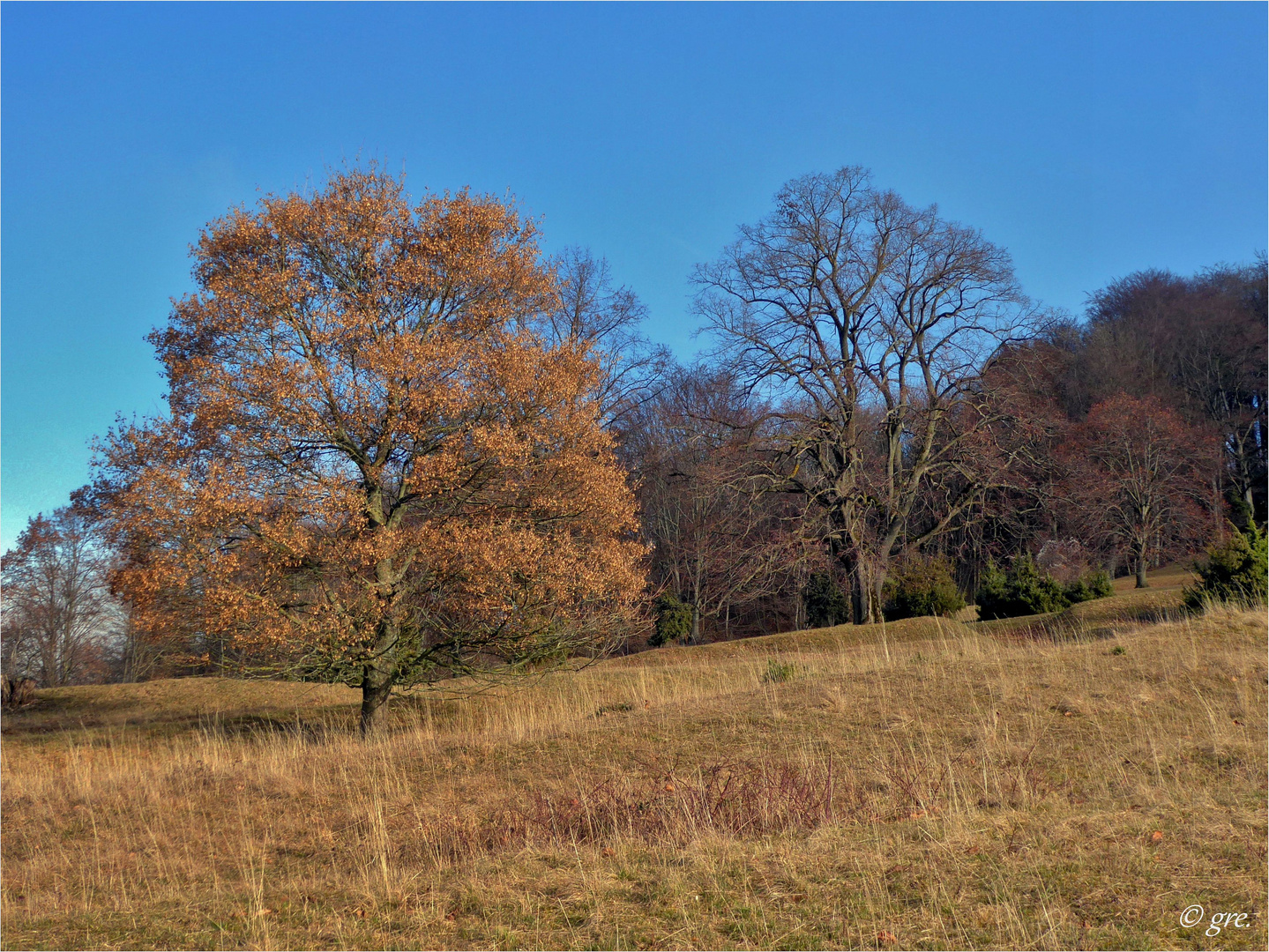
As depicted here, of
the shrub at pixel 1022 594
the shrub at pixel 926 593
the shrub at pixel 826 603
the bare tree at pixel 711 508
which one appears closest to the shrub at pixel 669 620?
the bare tree at pixel 711 508

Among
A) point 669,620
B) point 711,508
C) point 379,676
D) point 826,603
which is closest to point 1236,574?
point 379,676

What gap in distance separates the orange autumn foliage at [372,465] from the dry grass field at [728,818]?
5.22 feet

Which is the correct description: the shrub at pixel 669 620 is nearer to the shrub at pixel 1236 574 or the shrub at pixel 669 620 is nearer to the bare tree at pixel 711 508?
the bare tree at pixel 711 508

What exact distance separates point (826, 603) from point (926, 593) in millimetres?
6427

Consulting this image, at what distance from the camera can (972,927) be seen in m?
4.12

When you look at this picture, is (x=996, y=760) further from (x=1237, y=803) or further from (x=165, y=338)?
(x=165, y=338)

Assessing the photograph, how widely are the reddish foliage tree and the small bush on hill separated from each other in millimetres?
6390

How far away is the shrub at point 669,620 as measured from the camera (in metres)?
30.3

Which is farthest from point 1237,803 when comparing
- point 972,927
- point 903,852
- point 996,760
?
point 972,927

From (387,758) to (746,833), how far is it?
5.64m

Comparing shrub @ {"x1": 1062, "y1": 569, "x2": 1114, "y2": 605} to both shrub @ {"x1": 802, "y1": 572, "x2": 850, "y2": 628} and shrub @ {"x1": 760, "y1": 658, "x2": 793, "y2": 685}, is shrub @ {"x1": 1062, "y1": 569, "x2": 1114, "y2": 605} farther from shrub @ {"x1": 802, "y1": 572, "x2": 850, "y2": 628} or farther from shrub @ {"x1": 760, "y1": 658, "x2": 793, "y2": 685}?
shrub @ {"x1": 760, "y1": 658, "x2": 793, "y2": 685}

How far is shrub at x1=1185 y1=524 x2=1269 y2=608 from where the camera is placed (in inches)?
559

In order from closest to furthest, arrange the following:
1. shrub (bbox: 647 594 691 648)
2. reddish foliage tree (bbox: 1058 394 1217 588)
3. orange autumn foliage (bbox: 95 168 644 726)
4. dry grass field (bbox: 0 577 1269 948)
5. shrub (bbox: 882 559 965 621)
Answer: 1. dry grass field (bbox: 0 577 1269 948)
2. orange autumn foliage (bbox: 95 168 644 726)
3. shrub (bbox: 882 559 965 621)
4. reddish foliage tree (bbox: 1058 394 1217 588)
5. shrub (bbox: 647 594 691 648)

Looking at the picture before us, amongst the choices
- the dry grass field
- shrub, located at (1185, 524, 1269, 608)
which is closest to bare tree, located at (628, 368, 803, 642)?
shrub, located at (1185, 524, 1269, 608)
